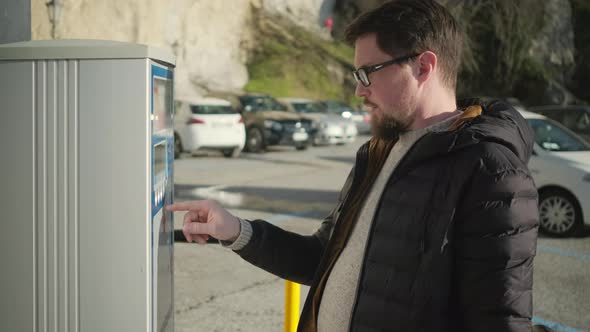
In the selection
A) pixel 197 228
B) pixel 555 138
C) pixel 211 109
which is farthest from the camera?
pixel 211 109

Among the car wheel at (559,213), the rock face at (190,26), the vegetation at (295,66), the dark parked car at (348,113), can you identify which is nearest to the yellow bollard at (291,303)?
the car wheel at (559,213)

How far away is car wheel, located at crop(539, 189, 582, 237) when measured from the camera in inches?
321

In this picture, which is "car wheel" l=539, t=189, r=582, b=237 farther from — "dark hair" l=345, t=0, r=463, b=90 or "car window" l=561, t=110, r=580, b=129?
"dark hair" l=345, t=0, r=463, b=90

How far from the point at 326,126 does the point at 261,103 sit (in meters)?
2.16

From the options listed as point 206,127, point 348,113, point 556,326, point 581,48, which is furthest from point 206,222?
point 581,48

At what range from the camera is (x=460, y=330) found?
1.84m

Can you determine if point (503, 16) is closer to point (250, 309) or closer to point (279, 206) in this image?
point (279, 206)

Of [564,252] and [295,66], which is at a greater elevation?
[295,66]

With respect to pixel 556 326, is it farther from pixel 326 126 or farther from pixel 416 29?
pixel 326 126

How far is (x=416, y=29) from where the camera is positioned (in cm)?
192

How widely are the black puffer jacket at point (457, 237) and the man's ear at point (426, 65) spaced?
0.17 metres

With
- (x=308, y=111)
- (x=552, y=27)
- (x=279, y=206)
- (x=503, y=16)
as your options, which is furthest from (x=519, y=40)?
(x=279, y=206)

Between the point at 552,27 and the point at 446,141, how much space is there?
39484 mm

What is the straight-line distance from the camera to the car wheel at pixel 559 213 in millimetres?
8148
